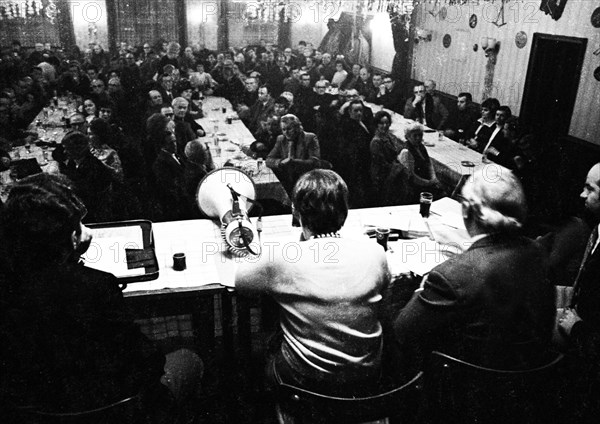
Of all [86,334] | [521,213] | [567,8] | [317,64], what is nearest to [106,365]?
[86,334]

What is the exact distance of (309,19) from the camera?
4.05 meters

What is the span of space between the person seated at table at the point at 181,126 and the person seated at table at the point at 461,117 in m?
2.67

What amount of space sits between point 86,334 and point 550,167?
204 inches

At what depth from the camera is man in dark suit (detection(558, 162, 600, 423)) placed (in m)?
2.37

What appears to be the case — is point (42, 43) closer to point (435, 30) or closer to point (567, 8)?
point (435, 30)

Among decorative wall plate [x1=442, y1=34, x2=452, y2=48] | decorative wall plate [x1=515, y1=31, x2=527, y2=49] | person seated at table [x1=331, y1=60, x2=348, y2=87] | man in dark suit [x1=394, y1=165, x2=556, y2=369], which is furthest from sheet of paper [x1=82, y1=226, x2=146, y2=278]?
decorative wall plate [x1=515, y1=31, x2=527, y2=49]

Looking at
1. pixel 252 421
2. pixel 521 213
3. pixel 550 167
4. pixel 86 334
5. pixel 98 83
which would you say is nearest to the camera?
pixel 86 334

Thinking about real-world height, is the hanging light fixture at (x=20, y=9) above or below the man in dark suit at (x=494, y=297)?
above

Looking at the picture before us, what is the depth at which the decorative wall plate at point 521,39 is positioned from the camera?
559 cm

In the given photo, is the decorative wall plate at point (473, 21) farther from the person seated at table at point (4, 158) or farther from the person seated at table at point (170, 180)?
the person seated at table at point (4, 158)

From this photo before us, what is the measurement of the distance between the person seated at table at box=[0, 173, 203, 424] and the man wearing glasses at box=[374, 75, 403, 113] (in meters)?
3.36

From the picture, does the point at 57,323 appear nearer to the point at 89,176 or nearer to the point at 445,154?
the point at 89,176

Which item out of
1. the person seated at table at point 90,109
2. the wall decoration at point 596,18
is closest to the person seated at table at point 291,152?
the person seated at table at point 90,109

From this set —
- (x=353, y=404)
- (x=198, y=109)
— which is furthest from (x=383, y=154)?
(x=353, y=404)
